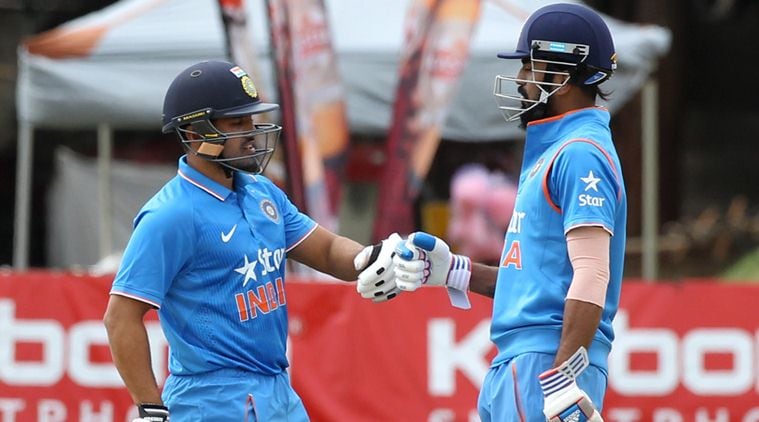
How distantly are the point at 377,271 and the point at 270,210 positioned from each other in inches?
17.5

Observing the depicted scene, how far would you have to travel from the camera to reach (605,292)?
4609 mm

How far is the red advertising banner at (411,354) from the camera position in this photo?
836 cm

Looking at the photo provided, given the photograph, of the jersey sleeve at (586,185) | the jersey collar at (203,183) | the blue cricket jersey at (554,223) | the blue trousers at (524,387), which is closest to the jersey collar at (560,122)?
the blue cricket jersey at (554,223)

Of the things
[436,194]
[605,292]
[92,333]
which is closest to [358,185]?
[436,194]

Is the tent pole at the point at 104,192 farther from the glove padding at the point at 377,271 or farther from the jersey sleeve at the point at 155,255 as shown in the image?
the jersey sleeve at the point at 155,255

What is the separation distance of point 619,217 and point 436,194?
747cm

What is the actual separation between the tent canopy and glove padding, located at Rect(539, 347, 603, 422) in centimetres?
574

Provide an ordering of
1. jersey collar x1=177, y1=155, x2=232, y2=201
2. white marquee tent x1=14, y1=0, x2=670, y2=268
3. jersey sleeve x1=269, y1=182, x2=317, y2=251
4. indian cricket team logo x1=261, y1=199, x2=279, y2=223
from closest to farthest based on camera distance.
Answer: jersey collar x1=177, y1=155, x2=232, y2=201
indian cricket team logo x1=261, y1=199, x2=279, y2=223
jersey sleeve x1=269, y1=182, x2=317, y2=251
white marquee tent x1=14, y1=0, x2=670, y2=268

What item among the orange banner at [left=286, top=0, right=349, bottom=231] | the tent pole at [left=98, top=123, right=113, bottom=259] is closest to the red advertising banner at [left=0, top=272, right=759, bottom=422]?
the orange banner at [left=286, top=0, right=349, bottom=231]

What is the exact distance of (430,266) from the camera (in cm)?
525

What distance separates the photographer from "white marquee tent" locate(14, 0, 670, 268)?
1024cm

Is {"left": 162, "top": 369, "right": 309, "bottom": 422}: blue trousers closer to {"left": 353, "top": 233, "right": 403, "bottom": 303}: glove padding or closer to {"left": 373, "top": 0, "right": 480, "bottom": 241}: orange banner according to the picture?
{"left": 353, "top": 233, "right": 403, "bottom": 303}: glove padding

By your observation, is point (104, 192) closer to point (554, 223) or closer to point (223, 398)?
point (223, 398)

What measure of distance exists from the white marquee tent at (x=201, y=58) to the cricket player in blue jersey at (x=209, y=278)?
5.26 metres
